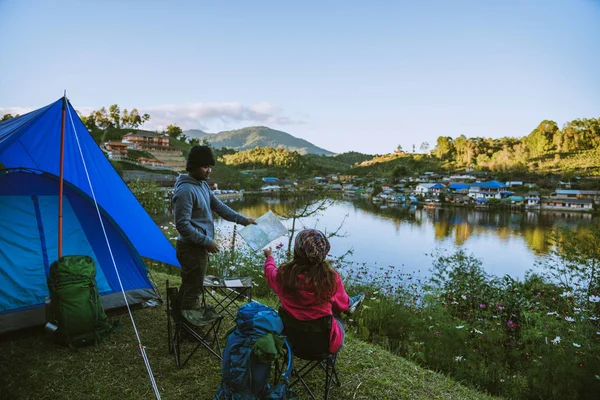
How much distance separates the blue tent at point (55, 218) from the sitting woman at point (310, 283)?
2.23m

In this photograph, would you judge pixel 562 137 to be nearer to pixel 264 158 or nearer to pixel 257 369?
pixel 264 158

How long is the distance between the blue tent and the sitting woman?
223 cm

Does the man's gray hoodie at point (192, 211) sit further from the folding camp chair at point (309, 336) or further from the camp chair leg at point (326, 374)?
the camp chair leg at point (326, 374)

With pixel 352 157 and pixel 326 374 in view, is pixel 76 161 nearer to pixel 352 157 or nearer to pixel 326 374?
pixel 326 374

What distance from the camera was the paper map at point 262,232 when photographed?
295cm

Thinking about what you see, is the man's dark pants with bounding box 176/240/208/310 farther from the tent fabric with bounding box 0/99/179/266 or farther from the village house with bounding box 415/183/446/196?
the village house with bounding box 415/183/446/196

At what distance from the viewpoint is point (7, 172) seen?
322 centimetres

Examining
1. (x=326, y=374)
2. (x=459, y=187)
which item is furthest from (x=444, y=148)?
(x=326, y=374)

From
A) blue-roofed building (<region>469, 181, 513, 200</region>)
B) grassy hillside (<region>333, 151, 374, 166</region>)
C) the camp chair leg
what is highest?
grassy hillside (<region>333, 151, 374, 166</region>)

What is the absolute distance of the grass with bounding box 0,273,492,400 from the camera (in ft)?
7.63

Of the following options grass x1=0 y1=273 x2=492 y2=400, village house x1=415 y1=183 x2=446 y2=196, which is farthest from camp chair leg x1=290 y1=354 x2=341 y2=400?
village house x1=415 y1=183 x2=446 y2=196

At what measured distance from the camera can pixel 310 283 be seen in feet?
6.13

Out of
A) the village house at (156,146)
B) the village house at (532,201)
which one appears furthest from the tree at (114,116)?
the village house at (532,201)

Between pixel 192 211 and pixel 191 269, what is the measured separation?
0.48m
